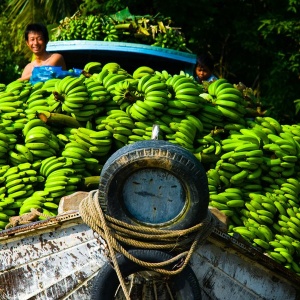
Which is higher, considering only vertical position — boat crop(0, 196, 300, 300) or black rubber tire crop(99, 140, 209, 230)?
black rubber tire crop(99, 140, 209, 230)

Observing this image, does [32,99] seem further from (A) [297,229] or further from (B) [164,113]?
(A) [297,229]

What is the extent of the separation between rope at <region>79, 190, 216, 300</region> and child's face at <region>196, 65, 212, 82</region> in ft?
13.9

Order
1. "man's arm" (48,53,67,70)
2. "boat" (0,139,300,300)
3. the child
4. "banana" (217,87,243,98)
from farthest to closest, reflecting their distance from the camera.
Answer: the child → "man's arm" (48,53,67,70) → "banana" (217,87,243,98) → "boat" (0,139,300,300)

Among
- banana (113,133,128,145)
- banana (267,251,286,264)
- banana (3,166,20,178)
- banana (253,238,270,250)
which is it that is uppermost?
banana (113,133,128,145)

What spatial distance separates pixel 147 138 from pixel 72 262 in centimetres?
124

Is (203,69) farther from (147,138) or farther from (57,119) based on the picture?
(57,119)

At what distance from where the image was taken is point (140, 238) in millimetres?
4254

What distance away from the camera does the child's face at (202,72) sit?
839cm

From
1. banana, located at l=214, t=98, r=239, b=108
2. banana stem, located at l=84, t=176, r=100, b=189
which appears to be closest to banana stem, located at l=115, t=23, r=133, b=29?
banana, located at l=214, t=98, r=239, b=108

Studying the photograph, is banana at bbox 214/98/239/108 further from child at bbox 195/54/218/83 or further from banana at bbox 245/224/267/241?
child at bbox 195/54/218/83

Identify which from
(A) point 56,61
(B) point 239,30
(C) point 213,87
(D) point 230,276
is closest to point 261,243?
(D) point 230,276

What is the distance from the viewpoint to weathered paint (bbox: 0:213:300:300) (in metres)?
4.55

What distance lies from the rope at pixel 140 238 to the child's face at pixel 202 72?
4.24 m

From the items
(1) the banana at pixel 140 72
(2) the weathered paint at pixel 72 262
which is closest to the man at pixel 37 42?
(1) the banana at pixel 140 72
